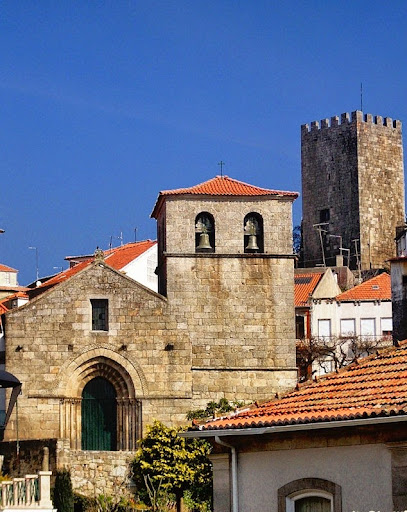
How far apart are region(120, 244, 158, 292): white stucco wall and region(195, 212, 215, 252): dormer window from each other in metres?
18.1

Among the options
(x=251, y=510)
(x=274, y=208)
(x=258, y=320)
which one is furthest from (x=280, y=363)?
(x=251, y=510)

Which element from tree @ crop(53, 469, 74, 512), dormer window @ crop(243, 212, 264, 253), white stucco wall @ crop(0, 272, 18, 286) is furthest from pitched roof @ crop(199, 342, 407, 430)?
white stucco wall @ crop(0, 272, 18, 286)

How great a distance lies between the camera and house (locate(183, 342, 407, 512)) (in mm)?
16969

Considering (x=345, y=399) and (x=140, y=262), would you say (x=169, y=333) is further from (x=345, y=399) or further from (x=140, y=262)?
(x=345, y=399)

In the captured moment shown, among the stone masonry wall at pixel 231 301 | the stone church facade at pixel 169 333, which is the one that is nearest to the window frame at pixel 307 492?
the stone church facade at pixel 169 333

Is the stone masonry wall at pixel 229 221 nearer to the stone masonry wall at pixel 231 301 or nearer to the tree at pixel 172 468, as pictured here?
the stone masonry wall at pixel 231 301

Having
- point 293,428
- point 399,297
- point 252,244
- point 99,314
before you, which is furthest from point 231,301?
point 293,428

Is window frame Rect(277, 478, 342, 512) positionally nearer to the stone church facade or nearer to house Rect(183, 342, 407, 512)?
house Rect(183, 342, 407, 512)

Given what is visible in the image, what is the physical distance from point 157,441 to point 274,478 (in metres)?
24.0

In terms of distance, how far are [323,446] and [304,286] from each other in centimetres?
5584

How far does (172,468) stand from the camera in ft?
133

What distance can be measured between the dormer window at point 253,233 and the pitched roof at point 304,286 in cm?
2297

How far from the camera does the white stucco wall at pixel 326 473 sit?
17109 millimetres

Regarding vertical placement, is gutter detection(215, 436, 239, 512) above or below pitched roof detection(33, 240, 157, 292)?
below
